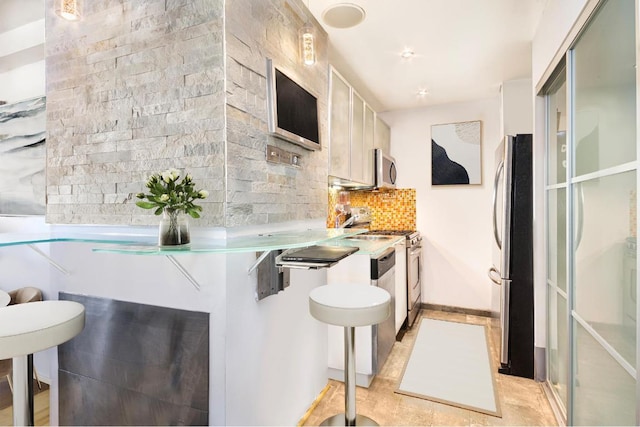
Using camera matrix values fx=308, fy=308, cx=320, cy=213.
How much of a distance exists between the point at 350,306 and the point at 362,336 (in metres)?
0.96

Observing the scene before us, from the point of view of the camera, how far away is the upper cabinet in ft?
8.07

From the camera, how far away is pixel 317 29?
85.7 inches

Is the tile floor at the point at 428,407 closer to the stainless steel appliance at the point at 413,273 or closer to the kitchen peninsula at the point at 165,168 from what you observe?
the kitchen peninsula at the point at 165,168

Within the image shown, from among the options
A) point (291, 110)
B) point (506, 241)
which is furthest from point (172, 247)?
point (506, 241)

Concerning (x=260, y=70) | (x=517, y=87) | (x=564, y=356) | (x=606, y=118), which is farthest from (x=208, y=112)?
(x=517, y=87)

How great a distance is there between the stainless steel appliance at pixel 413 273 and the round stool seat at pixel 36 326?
2.75m

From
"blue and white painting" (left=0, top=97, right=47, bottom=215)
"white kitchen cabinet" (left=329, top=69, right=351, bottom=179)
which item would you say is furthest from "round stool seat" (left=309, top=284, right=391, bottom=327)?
"blue and white painting" (left=0, top=97, right=47, bottom=215)

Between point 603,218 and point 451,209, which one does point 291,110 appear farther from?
point 451,209

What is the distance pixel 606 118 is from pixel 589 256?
0.64 metres

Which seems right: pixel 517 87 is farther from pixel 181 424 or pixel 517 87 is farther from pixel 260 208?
pixel 181 424

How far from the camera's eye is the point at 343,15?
2.12m

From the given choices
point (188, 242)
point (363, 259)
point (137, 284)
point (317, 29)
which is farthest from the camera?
point (363, 259)

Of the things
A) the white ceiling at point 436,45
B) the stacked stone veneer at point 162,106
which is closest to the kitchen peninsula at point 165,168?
the stacked stone veneer at point 162,106

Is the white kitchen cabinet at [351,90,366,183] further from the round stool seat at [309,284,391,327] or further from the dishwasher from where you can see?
the round stool seat at [309,284,391,327]
